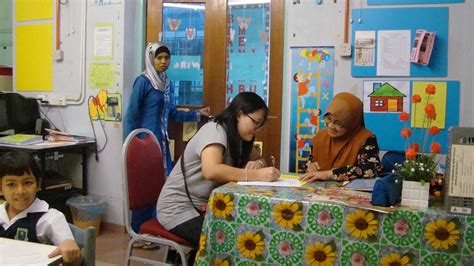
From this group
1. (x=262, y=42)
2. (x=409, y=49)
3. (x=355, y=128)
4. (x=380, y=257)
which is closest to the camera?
(x=380, y=257)

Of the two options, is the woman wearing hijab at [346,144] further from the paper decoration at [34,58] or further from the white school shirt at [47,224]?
the paper decoration at [34,58]

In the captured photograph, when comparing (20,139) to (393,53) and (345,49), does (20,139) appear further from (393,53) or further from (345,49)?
(393,53)

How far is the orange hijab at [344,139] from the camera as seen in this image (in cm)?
227

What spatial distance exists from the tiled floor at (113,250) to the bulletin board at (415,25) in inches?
75.1

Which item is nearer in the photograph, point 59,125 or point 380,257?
point 380,257

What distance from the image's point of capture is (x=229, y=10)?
325 centimetres

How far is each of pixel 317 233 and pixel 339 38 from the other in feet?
5.82

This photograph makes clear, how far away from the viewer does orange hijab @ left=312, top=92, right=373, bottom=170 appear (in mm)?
2266

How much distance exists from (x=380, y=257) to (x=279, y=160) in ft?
5.69

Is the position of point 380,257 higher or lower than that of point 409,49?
lower

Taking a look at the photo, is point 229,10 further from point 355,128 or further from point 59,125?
point 59,125

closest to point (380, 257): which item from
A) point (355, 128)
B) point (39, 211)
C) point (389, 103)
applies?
Answer: point (355, 128)

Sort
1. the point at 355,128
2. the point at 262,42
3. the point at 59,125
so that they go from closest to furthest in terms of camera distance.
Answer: the point at 355,128
the point at 262,42
the point at 59,125

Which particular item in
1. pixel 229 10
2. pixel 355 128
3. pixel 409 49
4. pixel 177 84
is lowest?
pixel 355 128
